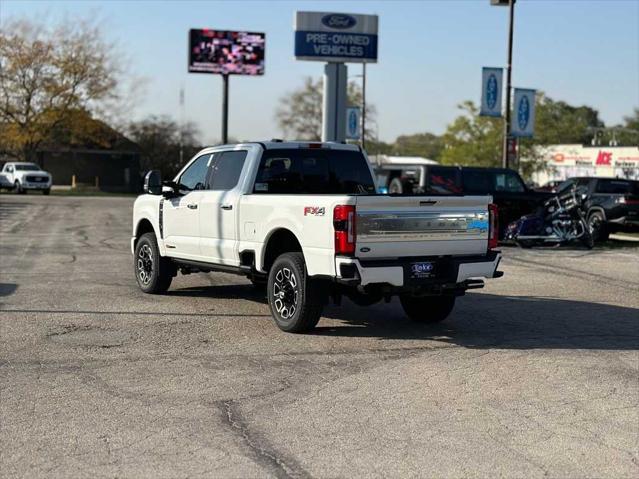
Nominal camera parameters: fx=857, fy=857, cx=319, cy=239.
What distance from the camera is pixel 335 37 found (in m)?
34.1

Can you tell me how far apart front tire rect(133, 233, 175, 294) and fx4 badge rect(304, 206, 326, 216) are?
11.3 ft

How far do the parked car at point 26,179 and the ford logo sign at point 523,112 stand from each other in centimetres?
2965

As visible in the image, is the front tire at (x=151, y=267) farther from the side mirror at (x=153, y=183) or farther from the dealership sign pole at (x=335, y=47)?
the dealership sign pole at (x=335, y=47)

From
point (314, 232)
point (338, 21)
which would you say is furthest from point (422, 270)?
point (338, 21)

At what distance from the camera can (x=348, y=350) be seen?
8.08 m

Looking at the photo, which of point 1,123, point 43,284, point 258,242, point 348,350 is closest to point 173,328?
point 258,242

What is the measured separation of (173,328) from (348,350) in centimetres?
206

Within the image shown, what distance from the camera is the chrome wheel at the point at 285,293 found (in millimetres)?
8703

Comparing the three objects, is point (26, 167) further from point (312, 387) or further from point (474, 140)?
point (312, 387)

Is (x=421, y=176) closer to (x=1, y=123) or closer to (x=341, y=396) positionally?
(x=341, y=396)

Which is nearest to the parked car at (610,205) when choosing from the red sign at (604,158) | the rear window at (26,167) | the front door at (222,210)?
the front door at (222,210)

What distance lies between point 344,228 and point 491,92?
896 inches

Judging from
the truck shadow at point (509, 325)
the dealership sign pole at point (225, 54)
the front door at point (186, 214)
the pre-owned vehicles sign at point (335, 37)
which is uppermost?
the dealership sign pole at point (225, 54)

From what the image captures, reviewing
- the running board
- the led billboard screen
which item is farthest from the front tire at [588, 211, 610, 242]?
the led billboard screen
